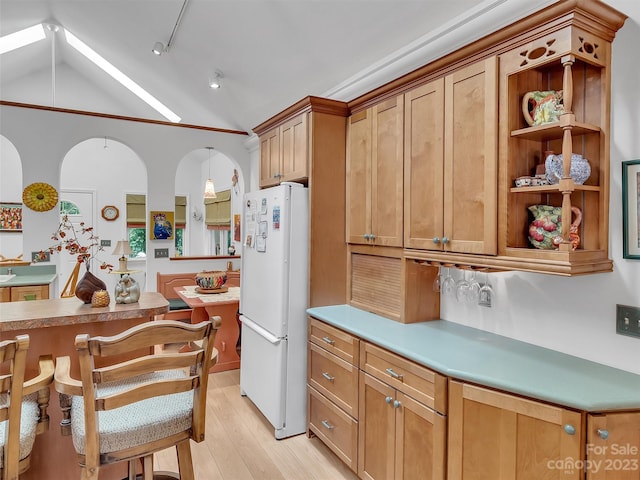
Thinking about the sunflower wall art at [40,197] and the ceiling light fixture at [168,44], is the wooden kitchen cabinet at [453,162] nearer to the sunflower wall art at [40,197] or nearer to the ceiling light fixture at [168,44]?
the ceiling light fixture at [168,44]

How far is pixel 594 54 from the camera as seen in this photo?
1.56m

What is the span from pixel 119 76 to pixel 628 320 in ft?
19.4

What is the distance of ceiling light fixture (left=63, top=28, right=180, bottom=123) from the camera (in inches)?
188

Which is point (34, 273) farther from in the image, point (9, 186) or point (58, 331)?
point (58, 331)

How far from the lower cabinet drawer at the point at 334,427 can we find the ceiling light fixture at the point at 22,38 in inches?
191

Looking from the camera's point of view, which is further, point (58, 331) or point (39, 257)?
point (39, 257)

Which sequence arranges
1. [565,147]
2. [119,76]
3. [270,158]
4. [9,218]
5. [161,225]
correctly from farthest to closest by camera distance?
[9,218]
[119,76]
[161,225]
[270,158]
[565,147]

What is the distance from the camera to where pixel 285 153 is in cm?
299

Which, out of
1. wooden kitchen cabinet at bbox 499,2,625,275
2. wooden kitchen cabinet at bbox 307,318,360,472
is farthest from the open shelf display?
wooden kitchen cabinet at bbox 307,318,360,472

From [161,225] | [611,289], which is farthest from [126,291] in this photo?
[161,225]

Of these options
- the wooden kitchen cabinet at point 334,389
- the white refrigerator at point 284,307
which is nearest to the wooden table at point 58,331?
the white refrigerator at point 284,307

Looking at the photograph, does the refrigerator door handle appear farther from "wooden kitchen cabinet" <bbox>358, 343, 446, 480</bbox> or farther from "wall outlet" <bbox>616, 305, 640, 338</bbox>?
"wall outlet" <bbox>616, 305, 640, 338</bbox>

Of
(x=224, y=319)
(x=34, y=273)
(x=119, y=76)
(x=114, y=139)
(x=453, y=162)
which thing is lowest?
(x=224, y=319)

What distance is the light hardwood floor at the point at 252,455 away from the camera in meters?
2.33
